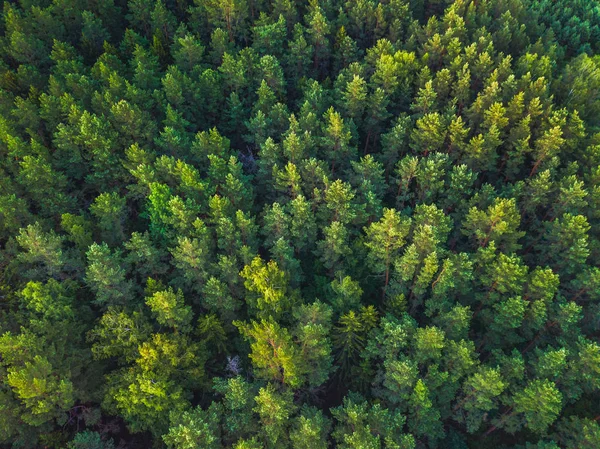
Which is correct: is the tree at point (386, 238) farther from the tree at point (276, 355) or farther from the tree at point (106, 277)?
the tree at point (106, 277)

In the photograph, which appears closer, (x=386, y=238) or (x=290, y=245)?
(x=386, y=238)

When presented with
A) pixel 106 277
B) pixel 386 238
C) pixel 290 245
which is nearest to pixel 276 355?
pixel 290 245

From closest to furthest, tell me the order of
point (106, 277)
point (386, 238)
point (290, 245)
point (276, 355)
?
1. point (276, 355)
2. point (106, 277)
3. point (386, 238)
4. point (290, 245)

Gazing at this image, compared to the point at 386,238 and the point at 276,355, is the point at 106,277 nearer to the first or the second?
the point at 276,355

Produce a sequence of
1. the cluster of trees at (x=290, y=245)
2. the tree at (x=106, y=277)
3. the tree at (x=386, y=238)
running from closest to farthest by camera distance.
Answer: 1. the cluster of trees at (x=290, y=245)
2. the tree at (x=106, y=277)
3. the tree at (x=386, y=238)

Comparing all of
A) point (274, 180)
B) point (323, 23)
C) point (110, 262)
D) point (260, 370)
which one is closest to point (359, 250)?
point (274, 180)

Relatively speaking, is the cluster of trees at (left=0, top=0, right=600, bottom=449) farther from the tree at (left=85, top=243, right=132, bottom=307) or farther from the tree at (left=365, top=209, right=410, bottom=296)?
the tree at (left=365, top=209, right=410, bottom=296)

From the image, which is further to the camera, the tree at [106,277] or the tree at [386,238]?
the tree at [386,238]

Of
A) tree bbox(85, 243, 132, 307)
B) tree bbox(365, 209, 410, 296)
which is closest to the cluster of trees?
tree bbox(85, 243, 132, 307)

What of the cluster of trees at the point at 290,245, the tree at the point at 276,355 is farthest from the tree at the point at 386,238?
the tree at the point at 276,355
